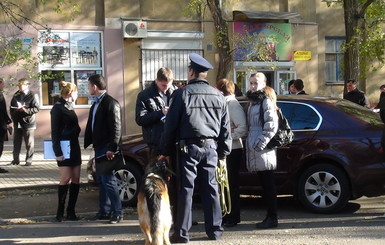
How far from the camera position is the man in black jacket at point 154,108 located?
273 inches

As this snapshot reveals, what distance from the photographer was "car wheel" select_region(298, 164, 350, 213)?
767 cm

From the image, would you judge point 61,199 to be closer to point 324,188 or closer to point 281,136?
point 281,136

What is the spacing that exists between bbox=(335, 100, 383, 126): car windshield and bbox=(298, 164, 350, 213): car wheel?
0.85m

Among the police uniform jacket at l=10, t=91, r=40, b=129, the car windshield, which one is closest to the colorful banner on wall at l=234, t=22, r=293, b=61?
the police uniform jacket at l=10, t=91, r=40, b=129

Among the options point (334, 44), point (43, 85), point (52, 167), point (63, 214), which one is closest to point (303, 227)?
point (63, 214)

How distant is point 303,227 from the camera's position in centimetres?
707

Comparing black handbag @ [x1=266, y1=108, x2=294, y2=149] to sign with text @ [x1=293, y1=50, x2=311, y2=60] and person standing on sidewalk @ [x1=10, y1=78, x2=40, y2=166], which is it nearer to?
person standing on sidewalk @ [x1=10, y1=78, x2=40, y2=166]

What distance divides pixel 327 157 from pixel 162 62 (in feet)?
42.0

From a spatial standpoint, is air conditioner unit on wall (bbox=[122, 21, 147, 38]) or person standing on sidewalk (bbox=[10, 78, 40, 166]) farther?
air conditioner unit on wall (bbox=[122, 21, 147, 38])

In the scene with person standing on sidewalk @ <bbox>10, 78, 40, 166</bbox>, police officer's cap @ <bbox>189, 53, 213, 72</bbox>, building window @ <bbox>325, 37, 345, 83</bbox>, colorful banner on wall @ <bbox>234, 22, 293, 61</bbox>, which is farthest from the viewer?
building window @ <bbox>325, 37, 345, 83</bbox>

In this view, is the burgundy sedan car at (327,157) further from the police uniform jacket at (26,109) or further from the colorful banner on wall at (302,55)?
the colorful banner on wall at (302,55)

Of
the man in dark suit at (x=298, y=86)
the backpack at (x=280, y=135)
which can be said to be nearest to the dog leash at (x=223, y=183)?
the backpack at (x=280, y=135)

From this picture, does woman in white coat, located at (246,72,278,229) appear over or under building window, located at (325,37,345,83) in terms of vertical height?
under

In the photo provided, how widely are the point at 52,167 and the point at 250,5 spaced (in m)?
11.3
